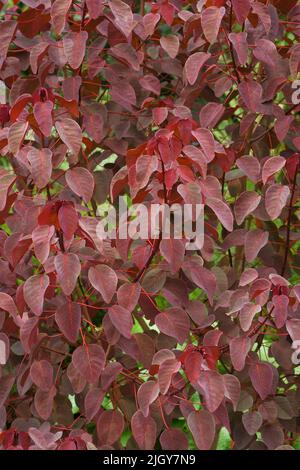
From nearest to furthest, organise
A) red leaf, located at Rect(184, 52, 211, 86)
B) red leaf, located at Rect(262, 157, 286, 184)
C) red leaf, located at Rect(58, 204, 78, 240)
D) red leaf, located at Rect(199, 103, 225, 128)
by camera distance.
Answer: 1. red leaf, located at Rect(58, 204, 78, 240)
2. red leaf, located at Rect(262, 157, 286, 184)
3. red leaf, located at Rect(184, 52, 211, 86)
4. red leaf, located at Rect(199, 103, 225, 128)

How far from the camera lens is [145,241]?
190cm

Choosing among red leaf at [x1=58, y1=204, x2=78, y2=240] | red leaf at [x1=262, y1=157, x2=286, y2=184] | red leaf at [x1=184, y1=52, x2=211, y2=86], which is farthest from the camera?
red leaf at [x1=184, y1=52, x2=211, y2=86]

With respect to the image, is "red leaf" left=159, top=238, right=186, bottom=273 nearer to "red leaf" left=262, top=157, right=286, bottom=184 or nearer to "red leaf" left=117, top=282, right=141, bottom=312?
"red leaf" left=117, top=282, right=141, bottom=312

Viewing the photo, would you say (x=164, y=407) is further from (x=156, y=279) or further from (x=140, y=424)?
(x=156, y=279)

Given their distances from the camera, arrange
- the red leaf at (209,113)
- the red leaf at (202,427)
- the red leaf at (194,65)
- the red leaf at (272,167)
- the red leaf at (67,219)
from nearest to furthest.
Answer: the red leaf at (67,219) → the red leaf at (202,427) → the red leaf at (272,167) → the red leaf at (194,65) → the red leaf at (209,113)

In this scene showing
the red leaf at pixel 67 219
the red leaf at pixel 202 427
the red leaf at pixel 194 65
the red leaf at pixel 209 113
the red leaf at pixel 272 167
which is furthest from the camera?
the red leaf at pixel 209 113

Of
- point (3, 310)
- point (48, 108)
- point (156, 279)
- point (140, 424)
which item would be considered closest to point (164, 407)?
point (140, 424)

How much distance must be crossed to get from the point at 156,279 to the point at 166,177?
302 millimetres

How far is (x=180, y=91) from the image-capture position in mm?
2227

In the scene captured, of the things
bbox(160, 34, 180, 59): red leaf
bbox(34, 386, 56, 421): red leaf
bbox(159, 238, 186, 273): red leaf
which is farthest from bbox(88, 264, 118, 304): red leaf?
bbox(160, 34, 180, 59): red leaf

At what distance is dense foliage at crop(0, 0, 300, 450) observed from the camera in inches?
65.1

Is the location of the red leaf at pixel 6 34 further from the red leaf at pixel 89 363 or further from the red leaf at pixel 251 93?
the red leaf at pixel 89 363

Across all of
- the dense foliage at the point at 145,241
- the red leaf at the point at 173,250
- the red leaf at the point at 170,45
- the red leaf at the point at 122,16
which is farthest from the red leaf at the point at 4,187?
the red leaf at the point at 170,45

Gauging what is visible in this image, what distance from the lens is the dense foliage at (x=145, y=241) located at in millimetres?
1653
